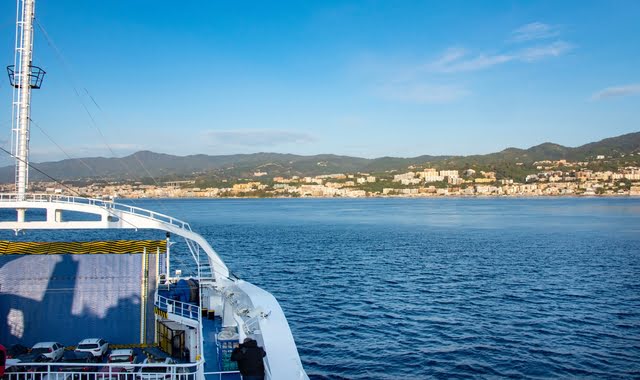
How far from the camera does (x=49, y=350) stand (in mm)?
13836

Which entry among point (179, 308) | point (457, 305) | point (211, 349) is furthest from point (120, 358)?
point (457, 305)

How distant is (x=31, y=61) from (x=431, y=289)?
25372 mm

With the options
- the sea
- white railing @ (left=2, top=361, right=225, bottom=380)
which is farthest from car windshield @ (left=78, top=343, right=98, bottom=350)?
the sea

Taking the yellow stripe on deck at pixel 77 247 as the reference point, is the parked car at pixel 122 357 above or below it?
below

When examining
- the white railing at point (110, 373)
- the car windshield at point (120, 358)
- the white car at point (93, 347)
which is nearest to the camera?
the white railing at point (110, 373)

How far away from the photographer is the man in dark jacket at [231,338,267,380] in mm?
8992

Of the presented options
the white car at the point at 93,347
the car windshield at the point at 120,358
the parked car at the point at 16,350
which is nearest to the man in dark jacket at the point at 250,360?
the car windshield at the point at 120,358

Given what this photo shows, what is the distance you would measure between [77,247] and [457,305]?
65.3 feet

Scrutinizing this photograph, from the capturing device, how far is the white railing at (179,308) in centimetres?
1419

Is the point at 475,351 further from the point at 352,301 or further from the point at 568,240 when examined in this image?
the point at 568,240

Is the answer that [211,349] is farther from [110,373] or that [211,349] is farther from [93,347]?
[110,373]

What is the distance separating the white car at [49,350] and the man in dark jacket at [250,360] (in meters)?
7.40

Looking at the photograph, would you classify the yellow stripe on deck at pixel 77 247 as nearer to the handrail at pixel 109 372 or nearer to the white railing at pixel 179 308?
the white railing at pixel 179 308

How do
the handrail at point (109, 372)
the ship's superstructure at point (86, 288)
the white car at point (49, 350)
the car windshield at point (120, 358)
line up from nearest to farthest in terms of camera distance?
the handrail at point (109, 372), the car windshield at point (120, 358), the white car at point (49, 350), the ship's superstructure at point (86, 288)
